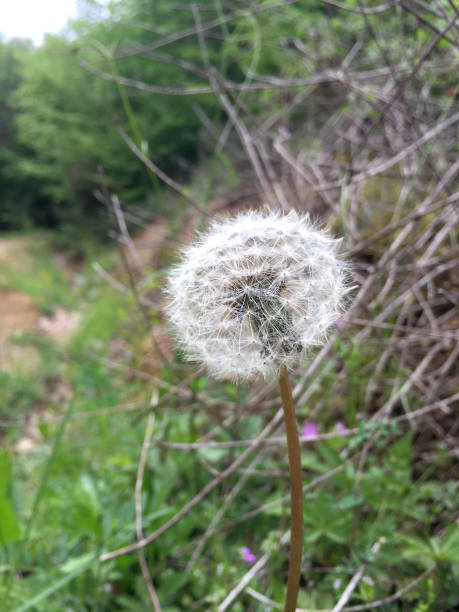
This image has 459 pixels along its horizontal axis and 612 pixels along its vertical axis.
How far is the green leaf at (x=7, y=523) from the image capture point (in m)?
1.59

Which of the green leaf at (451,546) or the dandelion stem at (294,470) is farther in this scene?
the green leaf at (451,546)

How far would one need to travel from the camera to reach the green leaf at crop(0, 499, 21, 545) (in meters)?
1.59

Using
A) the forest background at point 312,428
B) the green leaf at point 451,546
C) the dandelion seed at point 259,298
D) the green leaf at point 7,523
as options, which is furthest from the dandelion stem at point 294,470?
the green leaf at point 7,523

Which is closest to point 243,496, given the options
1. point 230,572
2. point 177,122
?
point 230,572

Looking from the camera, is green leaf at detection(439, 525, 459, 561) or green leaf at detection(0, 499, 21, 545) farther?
green leaf at detection(0, 499, 21, 545)

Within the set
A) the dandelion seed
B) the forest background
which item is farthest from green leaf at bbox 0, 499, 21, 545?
the dandelion seed

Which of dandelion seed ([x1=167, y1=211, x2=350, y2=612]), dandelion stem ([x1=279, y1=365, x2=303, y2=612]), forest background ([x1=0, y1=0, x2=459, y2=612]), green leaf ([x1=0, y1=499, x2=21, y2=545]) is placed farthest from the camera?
green leaf ([x1=0, y1=499, x2=21, y2=545])

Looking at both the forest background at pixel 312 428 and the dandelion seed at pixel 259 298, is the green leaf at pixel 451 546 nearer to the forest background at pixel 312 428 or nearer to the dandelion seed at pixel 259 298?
the forest background at pixel 312 428

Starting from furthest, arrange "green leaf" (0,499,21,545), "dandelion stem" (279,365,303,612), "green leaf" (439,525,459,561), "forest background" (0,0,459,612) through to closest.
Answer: "green leaf" (0,499,21,545) < "forest background" (0,0,459,612) < "green leaf" (439,525,459,561) < "dandelion stem" (279,365,303,612)

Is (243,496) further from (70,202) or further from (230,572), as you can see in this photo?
(70,202)

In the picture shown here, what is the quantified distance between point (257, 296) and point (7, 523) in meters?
1.31

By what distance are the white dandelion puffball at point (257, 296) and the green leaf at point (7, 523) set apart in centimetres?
104

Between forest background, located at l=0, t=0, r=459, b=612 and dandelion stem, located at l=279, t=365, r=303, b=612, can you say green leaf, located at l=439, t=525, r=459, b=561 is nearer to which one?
forest background, located at l=0, t=0, r=459, b=612

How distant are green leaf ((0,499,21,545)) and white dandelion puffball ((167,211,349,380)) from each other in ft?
3.41
